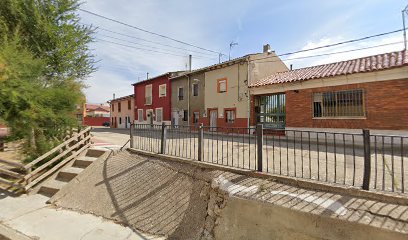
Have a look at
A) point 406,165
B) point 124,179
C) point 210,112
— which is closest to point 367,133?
point 406,165

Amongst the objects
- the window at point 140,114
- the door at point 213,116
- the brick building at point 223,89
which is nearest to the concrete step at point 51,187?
the brick building at point 223,89

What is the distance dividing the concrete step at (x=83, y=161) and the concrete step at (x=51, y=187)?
873mm

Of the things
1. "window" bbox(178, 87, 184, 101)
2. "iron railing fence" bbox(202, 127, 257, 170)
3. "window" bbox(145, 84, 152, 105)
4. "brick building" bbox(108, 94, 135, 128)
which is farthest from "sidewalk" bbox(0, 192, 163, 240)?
"brick building" bbox(108, 94, 135, 128)

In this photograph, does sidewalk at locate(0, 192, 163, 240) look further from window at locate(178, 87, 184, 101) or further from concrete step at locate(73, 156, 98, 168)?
window at locate(178, 87, 184, 101)

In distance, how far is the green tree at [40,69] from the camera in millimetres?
7398

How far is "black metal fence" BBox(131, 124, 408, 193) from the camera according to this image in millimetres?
4012

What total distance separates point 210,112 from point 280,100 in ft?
21.4

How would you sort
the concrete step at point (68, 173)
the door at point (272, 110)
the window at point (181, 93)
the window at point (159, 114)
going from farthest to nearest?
the window at point (159, 114), the window at point (181, 93), the door at point (272, 110), the concrete step at point (68, 173)

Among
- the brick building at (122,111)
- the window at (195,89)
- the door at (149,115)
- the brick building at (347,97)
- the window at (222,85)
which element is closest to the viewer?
the brick building at (347,97)

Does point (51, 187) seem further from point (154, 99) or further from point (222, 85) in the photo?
point (154, 99)

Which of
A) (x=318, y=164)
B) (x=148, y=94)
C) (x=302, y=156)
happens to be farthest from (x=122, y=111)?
(x=318, y=164)

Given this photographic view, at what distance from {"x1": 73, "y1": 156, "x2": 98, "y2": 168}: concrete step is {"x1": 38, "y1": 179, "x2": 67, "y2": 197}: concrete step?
2.86 ft

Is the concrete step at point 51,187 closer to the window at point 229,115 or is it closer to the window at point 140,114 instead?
the window at point 229,115

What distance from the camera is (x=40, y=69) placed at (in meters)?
8.35
